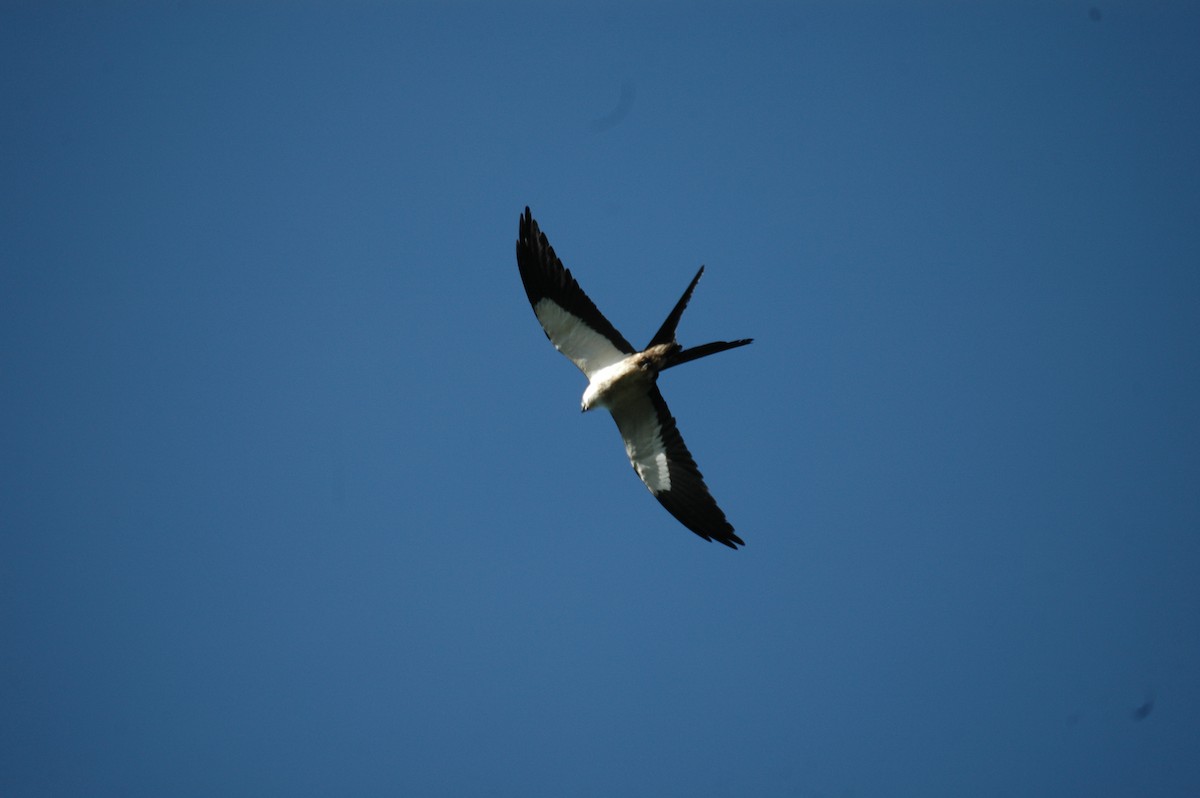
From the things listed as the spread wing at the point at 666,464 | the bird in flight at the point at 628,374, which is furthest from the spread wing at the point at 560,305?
the spread wing at the point at 666,464

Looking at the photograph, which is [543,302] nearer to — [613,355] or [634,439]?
[613,355]

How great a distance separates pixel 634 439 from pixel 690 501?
0.96 m

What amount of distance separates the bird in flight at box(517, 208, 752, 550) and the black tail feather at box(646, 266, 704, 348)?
0.01 m

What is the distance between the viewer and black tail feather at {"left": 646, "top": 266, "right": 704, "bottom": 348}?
7.92 meters

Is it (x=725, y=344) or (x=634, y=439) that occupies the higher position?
(x=725, y=344)

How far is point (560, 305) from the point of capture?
29.5 feet

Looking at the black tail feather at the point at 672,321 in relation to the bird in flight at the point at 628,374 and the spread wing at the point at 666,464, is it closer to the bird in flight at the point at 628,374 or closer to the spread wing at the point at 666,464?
the bird in flight at the point at 628,374

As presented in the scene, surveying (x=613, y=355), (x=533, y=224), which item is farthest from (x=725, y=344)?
(x=533, y=224)

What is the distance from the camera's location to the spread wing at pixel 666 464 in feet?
29.6

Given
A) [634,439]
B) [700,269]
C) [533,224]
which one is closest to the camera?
[700,269]

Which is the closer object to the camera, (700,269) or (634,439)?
(700,269)

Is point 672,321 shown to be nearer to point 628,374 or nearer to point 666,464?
point 628,374

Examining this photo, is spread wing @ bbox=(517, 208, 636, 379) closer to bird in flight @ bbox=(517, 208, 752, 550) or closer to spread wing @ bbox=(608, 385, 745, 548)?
bird in flight @ bbox=(517, 208, 752, 550)

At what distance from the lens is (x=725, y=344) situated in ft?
26.3
